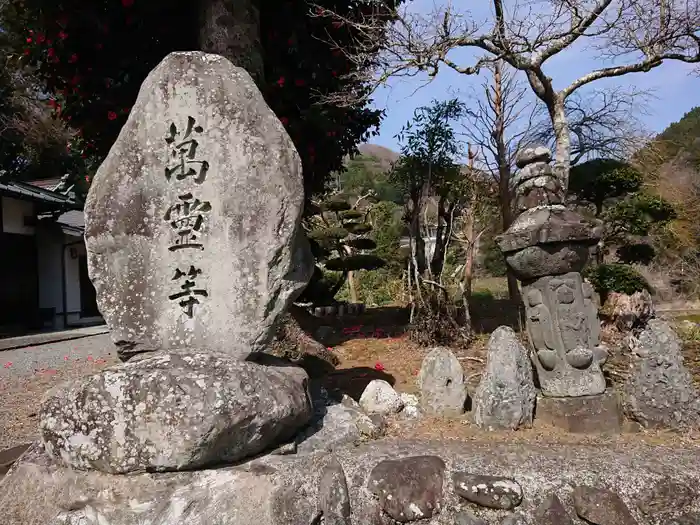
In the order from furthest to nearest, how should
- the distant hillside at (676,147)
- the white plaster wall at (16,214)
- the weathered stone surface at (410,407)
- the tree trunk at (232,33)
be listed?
1. the white plaster wall at (16,214)
2. the distant hillside at (676,147)
3. the tree trunk at (232,33)
4. the weathered stone surface at (410,407)

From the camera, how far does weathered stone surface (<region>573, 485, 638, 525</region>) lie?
Result: 2781mm

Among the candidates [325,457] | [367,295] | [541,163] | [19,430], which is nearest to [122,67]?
[19,430]

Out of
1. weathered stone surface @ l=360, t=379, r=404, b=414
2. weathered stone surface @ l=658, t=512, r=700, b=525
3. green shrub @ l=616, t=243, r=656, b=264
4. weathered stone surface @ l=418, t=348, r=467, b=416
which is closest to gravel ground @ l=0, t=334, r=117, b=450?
weathered stone surface @ l=360, t=379, r=404, b=414

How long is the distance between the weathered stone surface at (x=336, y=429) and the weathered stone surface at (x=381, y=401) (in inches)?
3.5

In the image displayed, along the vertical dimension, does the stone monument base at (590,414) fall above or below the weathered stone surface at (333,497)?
above

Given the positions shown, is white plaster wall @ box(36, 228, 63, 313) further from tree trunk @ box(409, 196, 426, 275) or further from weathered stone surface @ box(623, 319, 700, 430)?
weathered stone surface @ box(623, 319, 700, 430)

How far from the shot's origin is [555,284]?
388 cm

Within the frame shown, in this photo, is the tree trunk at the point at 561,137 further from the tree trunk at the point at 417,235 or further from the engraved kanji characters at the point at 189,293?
the engraved kanji characters at the point at 189,293

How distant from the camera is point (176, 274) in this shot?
3.64 metres

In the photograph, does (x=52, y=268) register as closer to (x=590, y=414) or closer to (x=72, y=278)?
(x=72, y=278)

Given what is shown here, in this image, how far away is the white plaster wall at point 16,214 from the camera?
1298cm

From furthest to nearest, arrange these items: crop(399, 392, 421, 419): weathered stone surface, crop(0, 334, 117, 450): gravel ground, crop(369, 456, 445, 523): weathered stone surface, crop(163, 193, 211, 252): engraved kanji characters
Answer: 1. crop(0, 334, 117, 450): gravel ground
2. crop(399, 392, 421, 419): weathered stone surface
3. crop(163, 193, 211, 252): engraved kanji characters
4. crop(369, 456, 445, 523): weathered stone surface

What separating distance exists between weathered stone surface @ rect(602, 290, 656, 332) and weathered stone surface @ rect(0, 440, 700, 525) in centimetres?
500

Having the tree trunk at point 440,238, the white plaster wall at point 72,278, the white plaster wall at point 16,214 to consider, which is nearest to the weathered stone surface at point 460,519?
the tree trunk at point 440,238
